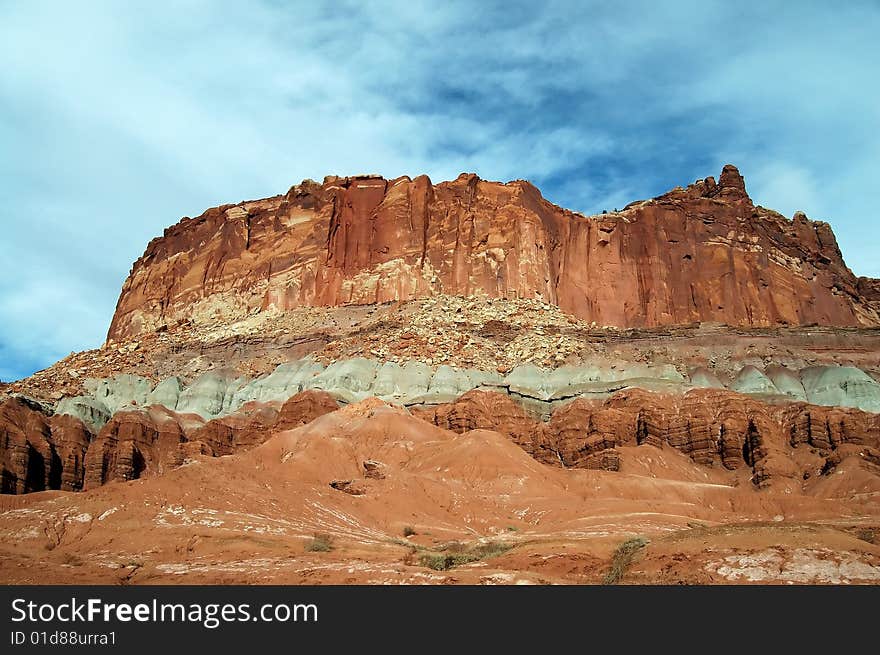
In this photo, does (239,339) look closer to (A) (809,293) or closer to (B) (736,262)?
(B) (736,262)

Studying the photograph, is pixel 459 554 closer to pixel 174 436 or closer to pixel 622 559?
pixel 622 559

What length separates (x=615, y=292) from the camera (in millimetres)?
92375

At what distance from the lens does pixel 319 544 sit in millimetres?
A: 26250

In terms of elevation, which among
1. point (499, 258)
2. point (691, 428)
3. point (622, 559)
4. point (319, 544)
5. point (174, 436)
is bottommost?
point (622, 559)

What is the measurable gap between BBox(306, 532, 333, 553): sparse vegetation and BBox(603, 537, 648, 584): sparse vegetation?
27.7 feet

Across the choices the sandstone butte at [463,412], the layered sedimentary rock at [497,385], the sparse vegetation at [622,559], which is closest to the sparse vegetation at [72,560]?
the sandstone butte at [463,412]

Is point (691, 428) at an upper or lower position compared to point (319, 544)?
upper

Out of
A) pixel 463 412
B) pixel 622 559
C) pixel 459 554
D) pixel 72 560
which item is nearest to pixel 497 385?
pixel 463 412

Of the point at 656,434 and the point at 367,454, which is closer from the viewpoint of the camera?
the point at 367,454

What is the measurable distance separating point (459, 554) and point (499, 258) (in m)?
57.7

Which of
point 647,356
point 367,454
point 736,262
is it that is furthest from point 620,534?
point 736,262

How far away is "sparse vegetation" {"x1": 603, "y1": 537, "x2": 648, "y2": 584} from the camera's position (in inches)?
811

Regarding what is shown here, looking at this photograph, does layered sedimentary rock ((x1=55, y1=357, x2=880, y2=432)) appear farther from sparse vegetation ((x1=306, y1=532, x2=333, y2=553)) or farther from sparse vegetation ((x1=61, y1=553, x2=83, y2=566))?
sparse vegetation ((x1=61, y1=553, x2=83, y2=566))

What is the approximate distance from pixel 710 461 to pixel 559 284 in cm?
3789
